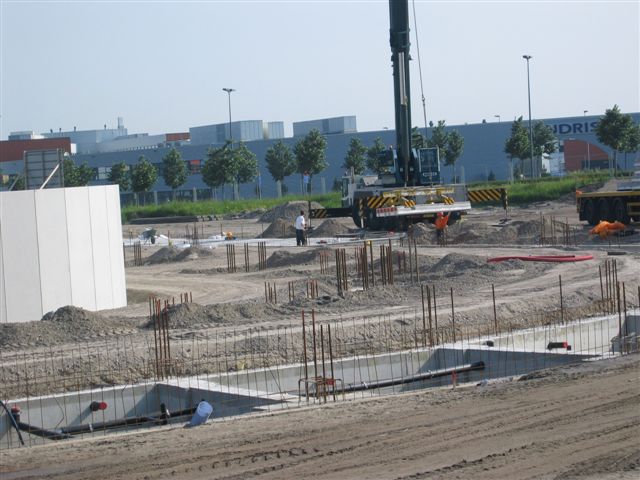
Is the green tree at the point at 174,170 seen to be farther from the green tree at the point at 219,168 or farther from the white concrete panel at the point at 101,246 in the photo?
the white concrete panel at the point at 101,246

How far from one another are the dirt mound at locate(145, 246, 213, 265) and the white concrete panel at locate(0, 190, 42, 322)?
14437 millimetres

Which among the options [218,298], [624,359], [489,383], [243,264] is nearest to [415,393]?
[489,383]

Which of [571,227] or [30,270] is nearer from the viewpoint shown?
[30,270]

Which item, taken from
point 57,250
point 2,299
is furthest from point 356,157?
point 2,299

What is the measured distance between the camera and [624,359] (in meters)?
13.3

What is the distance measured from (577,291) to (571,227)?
16.8 metres

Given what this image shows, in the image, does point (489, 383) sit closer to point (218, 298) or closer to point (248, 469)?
point (248, 469)

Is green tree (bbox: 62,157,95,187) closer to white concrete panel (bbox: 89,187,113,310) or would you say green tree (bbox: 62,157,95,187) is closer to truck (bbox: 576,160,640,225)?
truck (bbox: 576,160,640,225)

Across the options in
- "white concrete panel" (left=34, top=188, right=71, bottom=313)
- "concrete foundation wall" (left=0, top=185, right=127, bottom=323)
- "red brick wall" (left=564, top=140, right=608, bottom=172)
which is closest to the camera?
"concrete foundation wall" (left=0, top=185, right=127, bottom=323)

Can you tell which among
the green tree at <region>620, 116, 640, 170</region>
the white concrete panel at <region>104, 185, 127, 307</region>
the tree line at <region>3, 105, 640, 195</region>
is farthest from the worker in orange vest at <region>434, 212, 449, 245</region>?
the green tree at <region>620, 116, 640, 170</region>

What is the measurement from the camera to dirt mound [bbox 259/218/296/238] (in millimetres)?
44906

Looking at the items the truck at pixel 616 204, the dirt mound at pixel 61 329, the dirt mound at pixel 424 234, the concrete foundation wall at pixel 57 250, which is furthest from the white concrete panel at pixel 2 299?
the truck at pixel 616 204

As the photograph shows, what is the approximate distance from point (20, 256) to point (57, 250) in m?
0.83

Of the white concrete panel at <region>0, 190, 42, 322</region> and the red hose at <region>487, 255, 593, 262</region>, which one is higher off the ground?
the white concrete panel at <region>0, 190, 42, 322</region>
